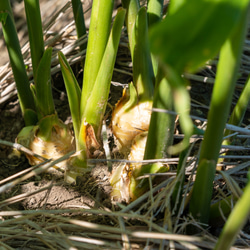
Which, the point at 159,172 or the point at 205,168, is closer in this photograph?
the point at 205,168

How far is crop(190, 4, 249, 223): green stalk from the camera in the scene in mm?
325

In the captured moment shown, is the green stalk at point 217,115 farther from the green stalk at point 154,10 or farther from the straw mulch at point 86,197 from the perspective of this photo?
the green stalk at point 154,10

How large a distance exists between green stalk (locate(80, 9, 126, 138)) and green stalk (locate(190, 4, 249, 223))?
29 cm

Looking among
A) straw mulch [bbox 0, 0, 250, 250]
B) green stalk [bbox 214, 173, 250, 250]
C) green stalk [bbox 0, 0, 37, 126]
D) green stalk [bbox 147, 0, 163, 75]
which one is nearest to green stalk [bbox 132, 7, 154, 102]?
green stalk [bbox 147, 0, 163, 75]

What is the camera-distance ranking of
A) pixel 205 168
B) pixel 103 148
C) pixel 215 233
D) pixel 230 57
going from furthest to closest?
pixel 103 148 < pixel 215 233 < pixel 205 168 < pixel 230 57

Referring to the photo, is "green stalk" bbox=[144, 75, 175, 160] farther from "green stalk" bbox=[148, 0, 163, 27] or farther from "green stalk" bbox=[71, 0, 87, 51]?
"green stalk" bbox=[71, 0, 87, 51]

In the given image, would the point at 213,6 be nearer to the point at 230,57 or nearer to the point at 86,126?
the point at 230,57

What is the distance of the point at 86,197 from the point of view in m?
0.74

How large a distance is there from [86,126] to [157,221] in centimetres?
27

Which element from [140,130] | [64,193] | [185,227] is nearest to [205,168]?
[185,227]

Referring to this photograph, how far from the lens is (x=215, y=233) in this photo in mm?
586

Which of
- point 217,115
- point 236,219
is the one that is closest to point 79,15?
point 217,115

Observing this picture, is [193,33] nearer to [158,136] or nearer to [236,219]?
[236,219]

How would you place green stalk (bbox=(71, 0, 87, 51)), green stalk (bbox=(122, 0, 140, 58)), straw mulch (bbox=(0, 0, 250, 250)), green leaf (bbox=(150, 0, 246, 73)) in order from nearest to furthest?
green leaf (bbox=(150, 0, 246, 73))
straw mulch (bbox=(0, 0, 250, 250))
green stalk (bbox=(122, 0, 140, 58))
green stalk (bbox=(71, 0, 87, 51))
